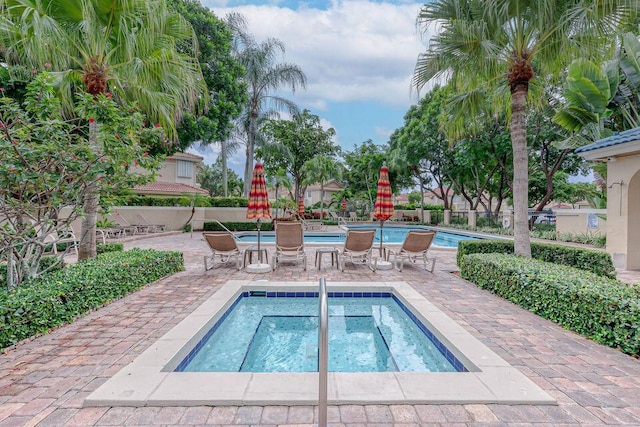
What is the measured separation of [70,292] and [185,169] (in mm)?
24346

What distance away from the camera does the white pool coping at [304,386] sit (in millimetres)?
2703

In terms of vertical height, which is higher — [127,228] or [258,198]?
[258,198]

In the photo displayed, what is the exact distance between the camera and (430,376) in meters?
3.10

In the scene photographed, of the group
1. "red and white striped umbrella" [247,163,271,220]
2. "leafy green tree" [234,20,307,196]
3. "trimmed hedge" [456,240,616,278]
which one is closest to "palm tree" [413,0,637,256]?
"trimmed hedge" [456,240,616,278]

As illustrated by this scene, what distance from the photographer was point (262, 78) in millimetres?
22016

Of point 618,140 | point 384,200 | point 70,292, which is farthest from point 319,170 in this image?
point 70,292

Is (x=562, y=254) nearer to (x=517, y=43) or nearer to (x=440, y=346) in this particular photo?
(x=517, y=43)

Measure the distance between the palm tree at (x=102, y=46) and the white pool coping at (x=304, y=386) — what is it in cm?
348

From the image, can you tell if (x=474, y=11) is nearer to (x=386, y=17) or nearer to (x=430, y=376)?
(x=386, y=17)

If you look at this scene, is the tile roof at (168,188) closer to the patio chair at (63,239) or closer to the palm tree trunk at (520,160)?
the patio chair at (63,239)

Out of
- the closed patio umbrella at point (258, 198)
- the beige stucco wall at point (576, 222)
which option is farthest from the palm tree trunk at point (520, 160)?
the beige stucco wall at point (576, 222)

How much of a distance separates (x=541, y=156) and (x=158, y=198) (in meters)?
24.3

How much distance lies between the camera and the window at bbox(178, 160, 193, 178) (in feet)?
87.6

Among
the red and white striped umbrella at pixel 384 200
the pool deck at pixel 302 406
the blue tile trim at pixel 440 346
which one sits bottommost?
the blue tile trim at pixel 440 346
